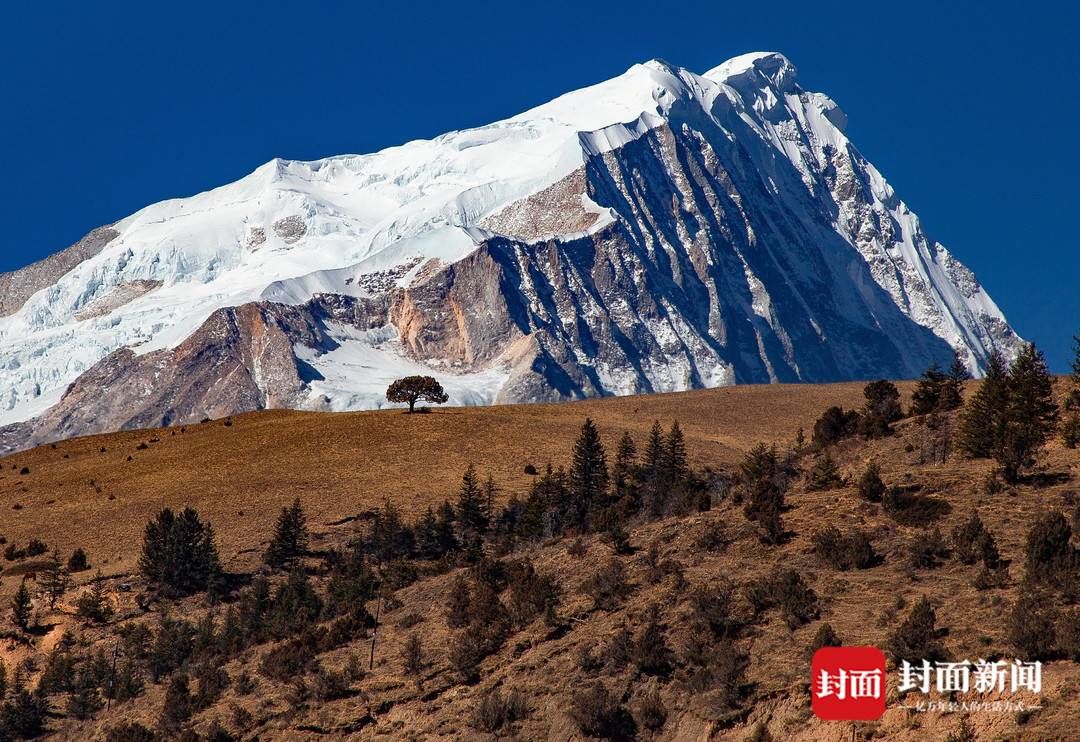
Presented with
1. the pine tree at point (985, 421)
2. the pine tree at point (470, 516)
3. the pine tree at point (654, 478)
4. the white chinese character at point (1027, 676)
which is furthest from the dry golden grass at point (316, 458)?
the white chinese character at point (1027, 676)

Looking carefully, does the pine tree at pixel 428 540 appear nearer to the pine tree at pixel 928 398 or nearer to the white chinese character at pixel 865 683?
the pine tree at pixel 928 398

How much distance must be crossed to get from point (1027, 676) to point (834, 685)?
421 centimetres

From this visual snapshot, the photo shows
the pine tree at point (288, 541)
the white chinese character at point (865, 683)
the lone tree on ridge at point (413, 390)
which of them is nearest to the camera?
the white chinese character at point (865, 683)

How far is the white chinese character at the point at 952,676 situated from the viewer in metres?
29.7

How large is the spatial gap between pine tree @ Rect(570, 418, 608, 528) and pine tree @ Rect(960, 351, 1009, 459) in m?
20.8

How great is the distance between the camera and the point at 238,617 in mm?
57844

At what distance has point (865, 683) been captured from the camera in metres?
30.8

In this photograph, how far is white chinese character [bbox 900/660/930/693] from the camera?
3018cm

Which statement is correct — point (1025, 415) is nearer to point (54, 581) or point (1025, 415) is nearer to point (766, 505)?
point (766, 505)

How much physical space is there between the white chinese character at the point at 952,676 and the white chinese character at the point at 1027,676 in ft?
3.38

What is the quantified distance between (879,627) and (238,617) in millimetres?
31681

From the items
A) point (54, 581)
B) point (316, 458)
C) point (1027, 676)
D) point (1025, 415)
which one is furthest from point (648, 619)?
point (316, 458)

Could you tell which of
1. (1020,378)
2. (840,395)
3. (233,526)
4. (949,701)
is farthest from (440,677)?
(840,395)

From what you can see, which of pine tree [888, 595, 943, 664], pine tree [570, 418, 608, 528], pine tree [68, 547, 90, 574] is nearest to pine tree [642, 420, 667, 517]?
pine tree [570, 418, 608, 528]
